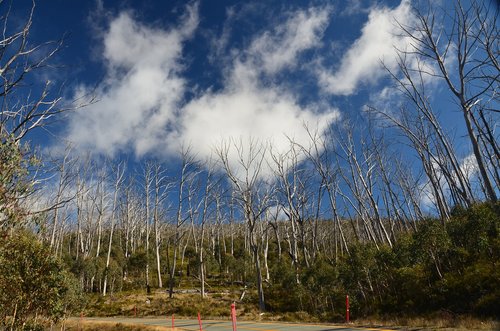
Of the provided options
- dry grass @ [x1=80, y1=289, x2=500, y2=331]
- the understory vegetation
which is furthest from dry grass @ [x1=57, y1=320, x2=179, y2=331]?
the understory vegetation

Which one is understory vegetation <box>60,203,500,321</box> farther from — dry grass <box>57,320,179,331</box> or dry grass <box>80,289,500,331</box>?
dry grass <box>57,320,179,331</box>

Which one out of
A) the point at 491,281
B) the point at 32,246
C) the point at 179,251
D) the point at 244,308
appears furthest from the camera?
the point at 179,251

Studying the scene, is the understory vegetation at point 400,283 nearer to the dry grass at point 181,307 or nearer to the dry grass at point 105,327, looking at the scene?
the dry grass at point 181,307

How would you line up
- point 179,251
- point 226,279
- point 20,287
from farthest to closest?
point 179,251 < point 226,279 < point 20,287

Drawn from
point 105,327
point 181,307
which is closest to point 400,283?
point 181,307

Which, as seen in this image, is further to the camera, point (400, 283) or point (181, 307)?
point (181, 307)

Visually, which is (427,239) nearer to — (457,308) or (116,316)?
(457,308)

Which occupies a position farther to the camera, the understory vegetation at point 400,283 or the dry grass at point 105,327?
the dry grass at point 105,327

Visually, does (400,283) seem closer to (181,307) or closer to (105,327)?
(181,307)

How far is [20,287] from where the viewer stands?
460 inches

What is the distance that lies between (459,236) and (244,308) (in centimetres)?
1538

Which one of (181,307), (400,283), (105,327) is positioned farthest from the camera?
(181,307)

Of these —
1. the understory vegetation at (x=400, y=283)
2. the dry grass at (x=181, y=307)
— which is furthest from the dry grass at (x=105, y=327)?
the understory vegetation at (x=400, y=283)

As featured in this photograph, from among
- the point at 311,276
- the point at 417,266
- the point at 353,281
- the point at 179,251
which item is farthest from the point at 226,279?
the point at 417,266
